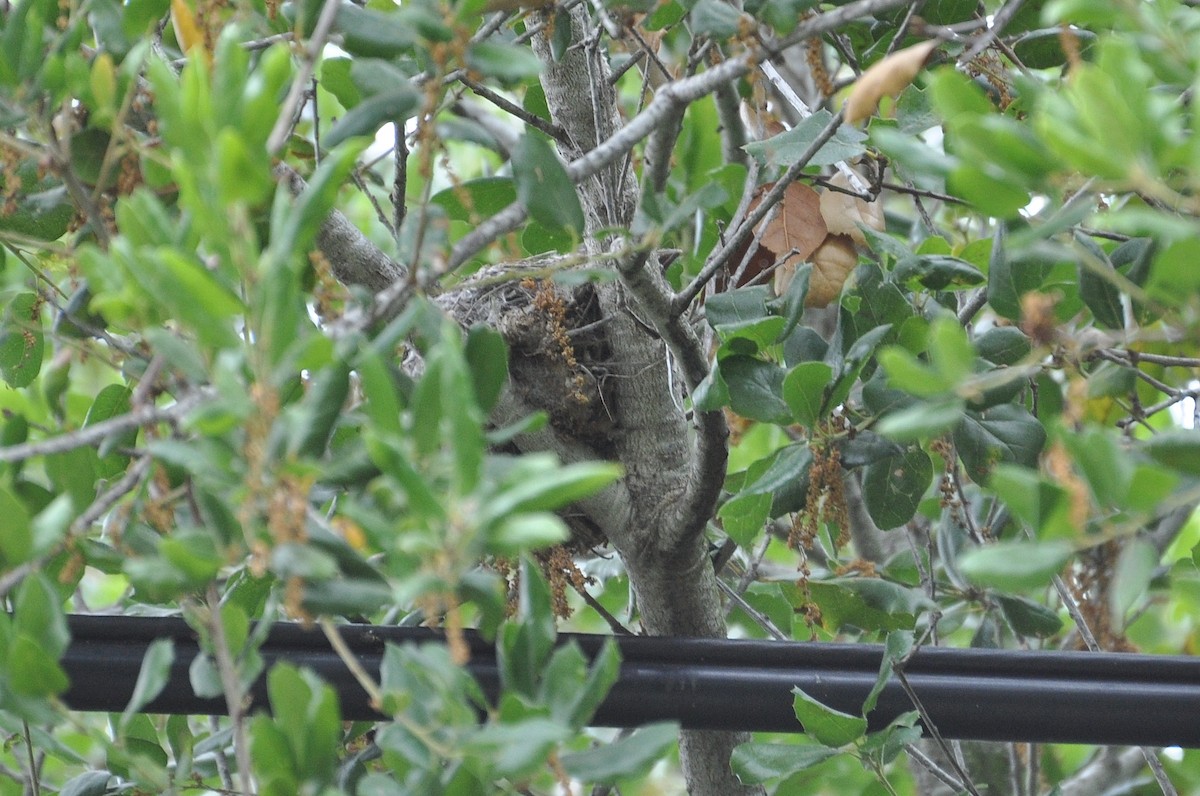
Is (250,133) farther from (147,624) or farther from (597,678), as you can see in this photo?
(147,624)

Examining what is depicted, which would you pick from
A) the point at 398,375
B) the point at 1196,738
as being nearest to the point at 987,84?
the point at 1196,738

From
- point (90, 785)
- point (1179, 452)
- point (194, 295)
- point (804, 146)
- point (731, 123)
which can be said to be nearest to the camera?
point (194, 295)

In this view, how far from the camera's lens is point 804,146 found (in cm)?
118

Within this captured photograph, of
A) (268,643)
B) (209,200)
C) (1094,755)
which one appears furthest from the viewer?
(1094,755)

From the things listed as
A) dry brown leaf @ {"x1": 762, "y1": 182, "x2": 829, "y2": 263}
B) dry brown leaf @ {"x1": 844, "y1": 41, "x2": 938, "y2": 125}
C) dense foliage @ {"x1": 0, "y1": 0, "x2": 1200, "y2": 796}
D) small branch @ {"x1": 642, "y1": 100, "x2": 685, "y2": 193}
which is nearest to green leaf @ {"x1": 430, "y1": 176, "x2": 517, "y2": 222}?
dense foliage @ {"x1": 0, "y1": 0, "x2": 1200, "y2": 796}

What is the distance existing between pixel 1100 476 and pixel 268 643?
68cm

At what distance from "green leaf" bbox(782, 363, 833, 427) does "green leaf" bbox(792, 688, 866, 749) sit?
0.25 metres

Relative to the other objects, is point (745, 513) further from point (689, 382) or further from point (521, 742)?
point (521, 742)

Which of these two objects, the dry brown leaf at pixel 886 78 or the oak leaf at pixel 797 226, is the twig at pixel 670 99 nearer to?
the dry brown leaf at pixel 886 78

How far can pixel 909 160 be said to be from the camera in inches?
25.8

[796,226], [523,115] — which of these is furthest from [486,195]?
[796,226]

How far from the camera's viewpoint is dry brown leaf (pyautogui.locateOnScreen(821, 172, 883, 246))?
1401 mm

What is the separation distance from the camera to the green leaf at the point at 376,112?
733mm

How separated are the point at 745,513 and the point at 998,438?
27 cm
